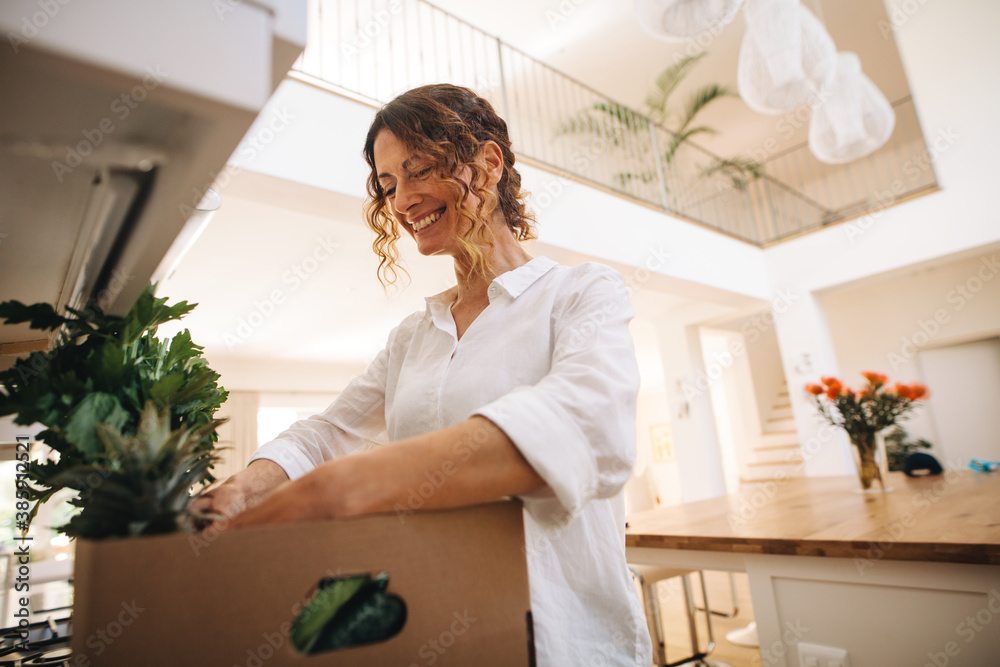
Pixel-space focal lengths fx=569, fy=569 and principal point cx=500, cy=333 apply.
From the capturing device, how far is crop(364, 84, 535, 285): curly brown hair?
0.75 metres

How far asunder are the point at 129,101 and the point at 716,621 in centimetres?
420

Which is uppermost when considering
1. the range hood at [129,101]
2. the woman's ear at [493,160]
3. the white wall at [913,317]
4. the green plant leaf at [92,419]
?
the white wall at [913,317]

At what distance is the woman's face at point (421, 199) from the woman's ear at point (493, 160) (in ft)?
0.16

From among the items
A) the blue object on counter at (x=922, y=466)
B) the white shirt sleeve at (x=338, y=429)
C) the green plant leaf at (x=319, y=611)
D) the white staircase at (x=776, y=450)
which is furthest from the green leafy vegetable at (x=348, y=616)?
the white staircase at (x=776, y=450)

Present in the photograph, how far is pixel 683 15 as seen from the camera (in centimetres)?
249

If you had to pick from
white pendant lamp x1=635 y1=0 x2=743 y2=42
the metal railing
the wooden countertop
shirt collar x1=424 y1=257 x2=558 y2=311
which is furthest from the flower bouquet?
shirt collar x1=424 y1=257 x2=558 y2=311

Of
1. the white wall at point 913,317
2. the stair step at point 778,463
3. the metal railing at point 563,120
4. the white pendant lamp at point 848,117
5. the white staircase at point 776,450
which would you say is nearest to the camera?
the white pendant lamp at point 848,117

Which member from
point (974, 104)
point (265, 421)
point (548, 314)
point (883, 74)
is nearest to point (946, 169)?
point (974, 104)

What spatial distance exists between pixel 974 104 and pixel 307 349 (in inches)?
291

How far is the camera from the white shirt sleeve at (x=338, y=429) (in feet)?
2.23

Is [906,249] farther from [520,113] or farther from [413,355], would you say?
[413,355]

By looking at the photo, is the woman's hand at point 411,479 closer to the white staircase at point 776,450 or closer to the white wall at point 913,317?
the white wall at point 913,317

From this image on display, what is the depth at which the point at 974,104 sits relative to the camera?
468cm

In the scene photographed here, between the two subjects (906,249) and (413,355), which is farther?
(906,249)
